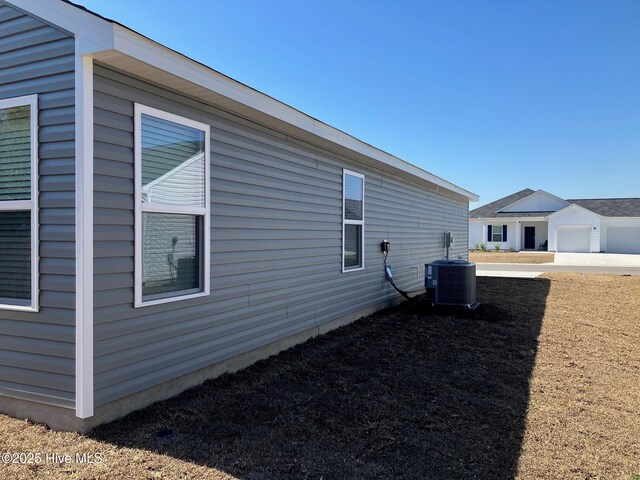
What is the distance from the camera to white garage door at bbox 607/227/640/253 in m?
29.5

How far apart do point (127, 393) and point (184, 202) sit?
161 centimetres

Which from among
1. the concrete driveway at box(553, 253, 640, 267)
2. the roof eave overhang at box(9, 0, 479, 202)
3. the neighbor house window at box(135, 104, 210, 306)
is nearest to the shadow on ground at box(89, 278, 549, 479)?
the neighbor house window at box(135, 104, 210, 306)

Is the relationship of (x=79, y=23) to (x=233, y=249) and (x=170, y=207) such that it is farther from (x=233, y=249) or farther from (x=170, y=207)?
(x=233, y=249)

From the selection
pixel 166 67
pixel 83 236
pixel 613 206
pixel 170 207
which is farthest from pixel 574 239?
pixel 83 236

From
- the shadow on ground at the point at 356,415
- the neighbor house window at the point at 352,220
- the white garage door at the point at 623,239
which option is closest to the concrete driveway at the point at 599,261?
the white garage door at the point at 623,239

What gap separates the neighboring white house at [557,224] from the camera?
29.3m

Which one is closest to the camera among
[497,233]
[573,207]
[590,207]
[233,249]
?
[233,249]

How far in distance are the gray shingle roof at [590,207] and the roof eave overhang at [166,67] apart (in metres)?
30.2

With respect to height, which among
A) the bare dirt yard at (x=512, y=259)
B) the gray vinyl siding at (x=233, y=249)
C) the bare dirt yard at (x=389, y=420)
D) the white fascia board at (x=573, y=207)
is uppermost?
the white fascia board at (x=573, y=207)

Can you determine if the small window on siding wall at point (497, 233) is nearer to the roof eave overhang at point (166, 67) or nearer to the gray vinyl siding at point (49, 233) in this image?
the roof eave overhang at point (166, 67)

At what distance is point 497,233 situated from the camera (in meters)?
32.2

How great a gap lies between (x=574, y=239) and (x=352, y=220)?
95.7ft

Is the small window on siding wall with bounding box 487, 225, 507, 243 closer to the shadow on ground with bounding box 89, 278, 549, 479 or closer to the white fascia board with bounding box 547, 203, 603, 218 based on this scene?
the white fascia board with bounding box 547, 203, 603, 218

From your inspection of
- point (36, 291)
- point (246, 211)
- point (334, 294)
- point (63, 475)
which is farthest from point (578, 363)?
point (36, 291)
